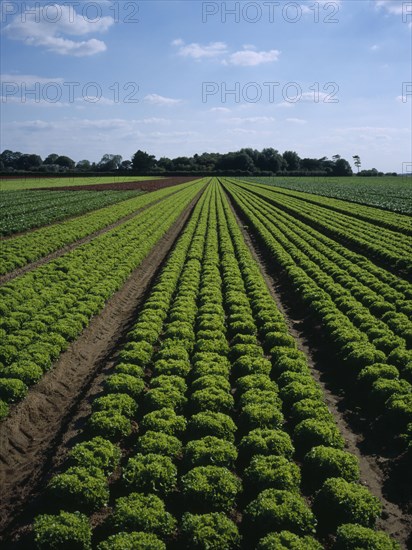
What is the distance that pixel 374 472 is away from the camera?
10922 mm

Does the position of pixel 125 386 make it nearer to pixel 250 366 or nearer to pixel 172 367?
pixel 172 367

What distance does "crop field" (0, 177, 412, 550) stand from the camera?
905cm

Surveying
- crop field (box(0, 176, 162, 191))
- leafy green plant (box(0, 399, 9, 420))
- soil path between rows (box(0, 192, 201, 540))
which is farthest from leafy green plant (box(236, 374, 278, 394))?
crop field (box(0, 176, 162, 191))

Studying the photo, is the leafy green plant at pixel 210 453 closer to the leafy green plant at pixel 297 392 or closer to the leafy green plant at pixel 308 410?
the leafy green plant at pixel 308 410

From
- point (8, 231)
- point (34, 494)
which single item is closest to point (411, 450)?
point (34, 494)

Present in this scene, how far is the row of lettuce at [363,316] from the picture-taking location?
1348cm

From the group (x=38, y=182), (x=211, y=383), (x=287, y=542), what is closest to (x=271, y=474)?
(x=287, y=542)

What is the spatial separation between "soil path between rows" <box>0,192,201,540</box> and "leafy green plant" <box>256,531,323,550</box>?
501 centimetres

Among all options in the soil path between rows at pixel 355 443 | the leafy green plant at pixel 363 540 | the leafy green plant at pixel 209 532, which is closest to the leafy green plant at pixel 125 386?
the leafy green plant at pixel 209 532

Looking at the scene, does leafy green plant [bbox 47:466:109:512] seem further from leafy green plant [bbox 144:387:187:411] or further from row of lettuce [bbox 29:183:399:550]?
leafy green plant [bbox 144:387:187:411]

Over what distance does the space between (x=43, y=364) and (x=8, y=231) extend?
28683 mm

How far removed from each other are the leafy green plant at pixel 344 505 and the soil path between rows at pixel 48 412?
6.20 m

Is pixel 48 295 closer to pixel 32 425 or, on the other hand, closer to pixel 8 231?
pixel 32 425

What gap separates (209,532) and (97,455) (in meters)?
3.44
